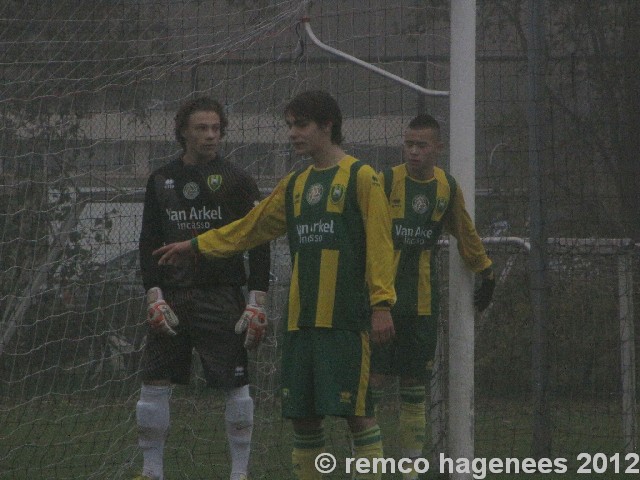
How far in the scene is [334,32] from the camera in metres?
7.64

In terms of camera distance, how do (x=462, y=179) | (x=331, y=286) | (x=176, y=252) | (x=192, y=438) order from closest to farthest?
1. (x=331, y=286)
2. (x=176, y=252)
3. (x=462, y=179)
4. (x=192, y=438)

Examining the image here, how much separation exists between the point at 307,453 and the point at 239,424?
0.65 metres

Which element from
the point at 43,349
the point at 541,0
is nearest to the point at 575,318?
the point at 541,0

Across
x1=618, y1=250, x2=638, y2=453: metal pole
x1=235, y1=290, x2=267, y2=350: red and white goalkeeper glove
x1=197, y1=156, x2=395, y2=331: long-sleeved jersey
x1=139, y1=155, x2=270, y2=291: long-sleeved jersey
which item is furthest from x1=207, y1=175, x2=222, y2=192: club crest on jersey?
x1=618, y1=250, x2=638, y2=453: metal pole

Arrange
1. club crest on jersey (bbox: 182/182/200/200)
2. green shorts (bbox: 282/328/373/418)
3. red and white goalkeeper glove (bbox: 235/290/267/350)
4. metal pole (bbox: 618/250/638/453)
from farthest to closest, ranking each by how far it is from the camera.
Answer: metal pole (bbox: 618/250/638/453) < club crest on jersey (bbox: 182/182/200/200) < red and white goalkeeper glove (bbox: 235/290/267/350) < green shorts (bbox: 282/328/373/418)

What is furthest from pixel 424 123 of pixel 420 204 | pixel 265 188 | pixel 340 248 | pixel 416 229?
pixel 340 248

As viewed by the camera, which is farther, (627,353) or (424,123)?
(627,353)

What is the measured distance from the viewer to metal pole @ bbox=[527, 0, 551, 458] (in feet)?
25.0

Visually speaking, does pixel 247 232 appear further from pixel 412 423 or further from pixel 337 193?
pixel 412 423

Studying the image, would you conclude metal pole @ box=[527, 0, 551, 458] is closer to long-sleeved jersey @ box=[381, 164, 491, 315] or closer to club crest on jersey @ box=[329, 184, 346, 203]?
long-sleeved jersey @ box=[381, 164, 491, 315]

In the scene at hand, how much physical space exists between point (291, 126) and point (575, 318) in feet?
10.6

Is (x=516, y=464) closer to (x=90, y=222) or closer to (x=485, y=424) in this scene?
(x=485, y=424)

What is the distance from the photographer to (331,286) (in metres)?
5.40

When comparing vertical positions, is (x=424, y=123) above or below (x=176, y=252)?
above
